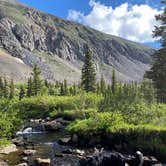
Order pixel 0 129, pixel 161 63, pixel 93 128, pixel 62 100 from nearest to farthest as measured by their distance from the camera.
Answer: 1. pixel 0 129
2. pixel 93 128
3. pixel 161 63
4. pixel 62 100

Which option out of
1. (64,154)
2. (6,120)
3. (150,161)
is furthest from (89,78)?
(150,161)

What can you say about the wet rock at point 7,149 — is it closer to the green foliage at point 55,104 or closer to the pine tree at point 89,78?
the green foliage at point 55,104

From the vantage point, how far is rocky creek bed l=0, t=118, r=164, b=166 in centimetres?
2044

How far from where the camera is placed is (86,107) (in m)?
48.6

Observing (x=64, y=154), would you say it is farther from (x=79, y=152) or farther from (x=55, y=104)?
(x=55, y=104)

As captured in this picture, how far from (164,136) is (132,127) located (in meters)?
3.09

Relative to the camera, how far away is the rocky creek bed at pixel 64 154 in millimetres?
20438

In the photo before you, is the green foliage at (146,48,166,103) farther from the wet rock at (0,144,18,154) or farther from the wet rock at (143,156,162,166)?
the wet rock at (0,144,18,154)

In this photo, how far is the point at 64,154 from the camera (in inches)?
1005

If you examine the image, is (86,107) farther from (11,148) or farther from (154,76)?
(11,148)

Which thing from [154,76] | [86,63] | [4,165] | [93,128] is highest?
[86,63]

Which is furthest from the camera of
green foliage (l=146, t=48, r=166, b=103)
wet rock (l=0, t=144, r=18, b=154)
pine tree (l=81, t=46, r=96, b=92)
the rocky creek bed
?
pine tree (l=81, t=46, r=96, b=92)

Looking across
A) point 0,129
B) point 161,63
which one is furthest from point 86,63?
point 0,129

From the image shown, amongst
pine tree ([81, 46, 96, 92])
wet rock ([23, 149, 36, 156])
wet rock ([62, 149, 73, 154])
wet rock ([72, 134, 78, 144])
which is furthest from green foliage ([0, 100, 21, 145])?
pine tree ([81, 46, 96, 92])
